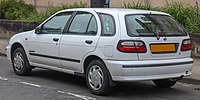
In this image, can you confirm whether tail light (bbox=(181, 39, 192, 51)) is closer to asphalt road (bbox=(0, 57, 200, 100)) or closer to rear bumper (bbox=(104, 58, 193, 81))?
rear bumper (bbox=(104, 58, 193, 81))

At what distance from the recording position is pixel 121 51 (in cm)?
716

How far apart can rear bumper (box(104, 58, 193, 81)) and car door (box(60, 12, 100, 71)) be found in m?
0.60

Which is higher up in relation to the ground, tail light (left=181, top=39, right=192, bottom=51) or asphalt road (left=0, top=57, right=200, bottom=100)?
tail light (left=181, top=39, right=192, bottom=51)

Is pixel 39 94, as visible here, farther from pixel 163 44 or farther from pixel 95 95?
pixel 163 44

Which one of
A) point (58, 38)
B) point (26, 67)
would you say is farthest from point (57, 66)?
point (26, 67)

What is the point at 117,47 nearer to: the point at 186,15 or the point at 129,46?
the point at 129,46

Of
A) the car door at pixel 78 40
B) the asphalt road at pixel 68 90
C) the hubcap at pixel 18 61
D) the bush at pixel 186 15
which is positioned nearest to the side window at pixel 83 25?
the car door at pixel 78 40

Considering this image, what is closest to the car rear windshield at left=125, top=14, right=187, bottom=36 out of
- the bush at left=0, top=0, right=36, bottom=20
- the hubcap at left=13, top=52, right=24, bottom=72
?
the hubcap at left=13, top=52, right=24, bottom=72

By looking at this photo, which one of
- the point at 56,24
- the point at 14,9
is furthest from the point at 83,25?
the point at 14,9

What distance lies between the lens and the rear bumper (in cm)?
710

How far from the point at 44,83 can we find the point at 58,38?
3.30ft

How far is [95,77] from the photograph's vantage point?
7555 mm

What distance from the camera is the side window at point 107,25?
24.4 ft

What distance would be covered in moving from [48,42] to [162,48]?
233 cm
